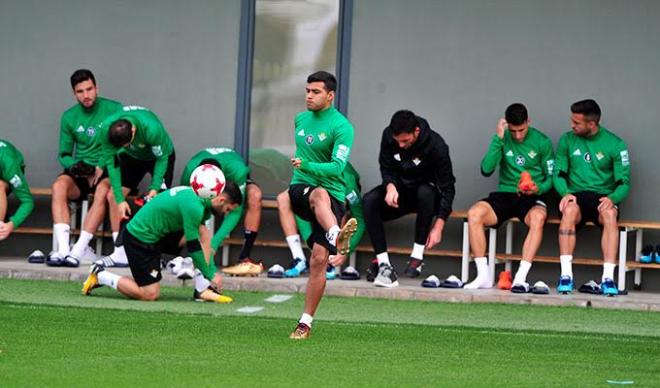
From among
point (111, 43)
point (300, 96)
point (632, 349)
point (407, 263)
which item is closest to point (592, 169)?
point (407, 263)

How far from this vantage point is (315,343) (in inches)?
384

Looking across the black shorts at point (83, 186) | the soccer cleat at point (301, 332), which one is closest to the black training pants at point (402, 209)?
the black shorts at point (83, 186)

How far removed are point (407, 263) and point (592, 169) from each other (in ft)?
6.97

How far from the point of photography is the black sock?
14.5 m

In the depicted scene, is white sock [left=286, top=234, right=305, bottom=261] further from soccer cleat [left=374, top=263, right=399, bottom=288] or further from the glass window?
soccer cleat [left=374, top=263, right=399, bottom=288]

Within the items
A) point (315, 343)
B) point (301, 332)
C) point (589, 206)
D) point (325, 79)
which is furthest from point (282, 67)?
point (315, 343)

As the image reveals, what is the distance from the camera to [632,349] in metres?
10.0

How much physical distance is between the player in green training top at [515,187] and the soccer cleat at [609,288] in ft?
2.23

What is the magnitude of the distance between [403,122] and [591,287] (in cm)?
225

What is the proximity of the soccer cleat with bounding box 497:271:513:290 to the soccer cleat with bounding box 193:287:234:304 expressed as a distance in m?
2.70

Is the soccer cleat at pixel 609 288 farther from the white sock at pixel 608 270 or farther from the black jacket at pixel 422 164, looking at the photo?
the black jacket at pixel 422 164

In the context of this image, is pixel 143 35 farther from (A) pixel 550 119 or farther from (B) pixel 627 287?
(B) pixel 627 287

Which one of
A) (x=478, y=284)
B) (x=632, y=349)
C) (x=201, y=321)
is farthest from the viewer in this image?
(x=478, y=284)

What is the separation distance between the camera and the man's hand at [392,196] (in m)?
13.7
